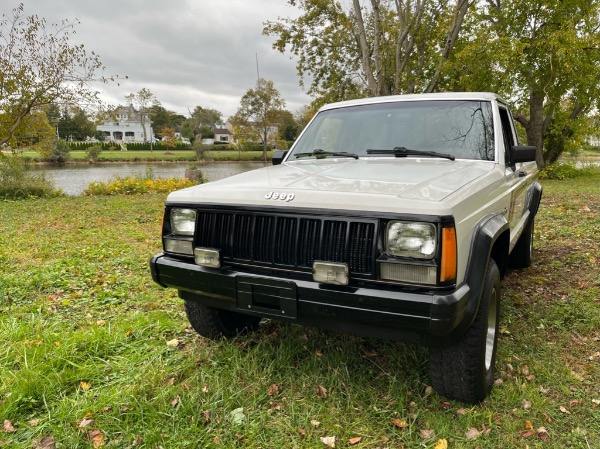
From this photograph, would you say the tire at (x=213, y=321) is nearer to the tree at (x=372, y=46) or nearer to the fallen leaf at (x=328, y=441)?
the fallen leaf at (x=328, y=441)

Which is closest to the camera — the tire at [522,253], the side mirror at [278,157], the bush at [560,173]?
the side mirror at [278,157]

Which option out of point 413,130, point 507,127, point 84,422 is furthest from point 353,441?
point 507,127

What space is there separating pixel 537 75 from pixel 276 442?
16.0 meters

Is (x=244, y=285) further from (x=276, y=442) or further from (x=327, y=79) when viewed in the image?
(x=327, y=79)

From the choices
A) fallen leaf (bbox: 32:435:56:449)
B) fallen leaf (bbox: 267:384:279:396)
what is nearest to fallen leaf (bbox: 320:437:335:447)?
fallen leaf (bbox: 267:384:279:396)

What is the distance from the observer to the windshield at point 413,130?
10.1 feet

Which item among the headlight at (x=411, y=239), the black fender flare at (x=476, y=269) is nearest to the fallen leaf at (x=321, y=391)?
the black fender flare at (x=476, y=269)

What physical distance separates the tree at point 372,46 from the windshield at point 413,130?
919 cm

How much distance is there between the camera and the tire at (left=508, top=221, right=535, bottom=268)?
4.70m

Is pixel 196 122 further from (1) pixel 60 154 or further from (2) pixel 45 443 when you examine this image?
(2) pixel 45 443

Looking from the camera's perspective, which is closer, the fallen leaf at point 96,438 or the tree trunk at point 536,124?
the fallen leaf at point 96,438

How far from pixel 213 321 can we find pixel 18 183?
13.2 metres

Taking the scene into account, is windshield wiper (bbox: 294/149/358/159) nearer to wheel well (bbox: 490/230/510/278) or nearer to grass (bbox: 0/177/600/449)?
wheel well (bbox: 490/230/510/278)

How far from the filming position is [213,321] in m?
3.03
